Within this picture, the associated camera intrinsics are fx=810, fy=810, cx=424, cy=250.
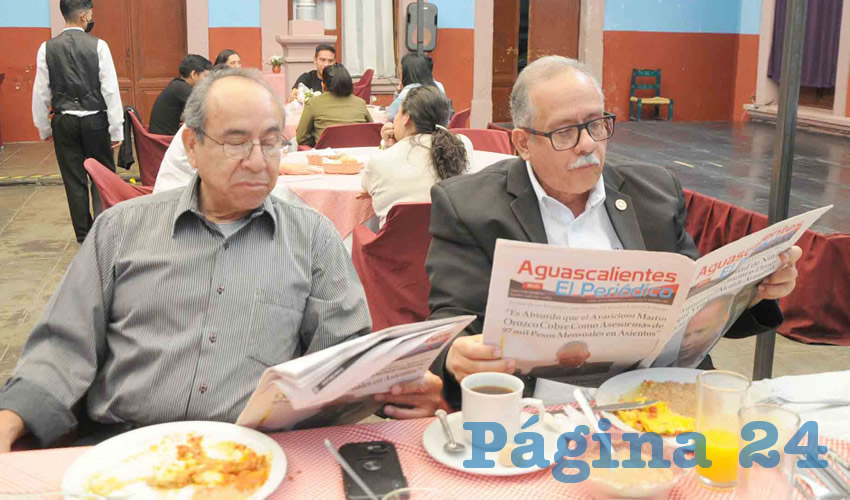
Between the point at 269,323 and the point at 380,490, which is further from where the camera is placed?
the point at 269,323

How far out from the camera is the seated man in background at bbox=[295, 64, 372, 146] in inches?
229

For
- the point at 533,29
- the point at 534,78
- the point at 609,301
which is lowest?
the point at 609,301

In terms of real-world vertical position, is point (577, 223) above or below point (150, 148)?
above

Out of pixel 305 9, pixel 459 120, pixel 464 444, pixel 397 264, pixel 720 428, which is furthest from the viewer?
pixel 305 9

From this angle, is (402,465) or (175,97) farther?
(175,97)

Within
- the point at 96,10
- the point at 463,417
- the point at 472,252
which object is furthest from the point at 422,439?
the point at 96,10

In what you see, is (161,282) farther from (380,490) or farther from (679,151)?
(679,151)

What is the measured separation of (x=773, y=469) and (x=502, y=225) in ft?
3.05

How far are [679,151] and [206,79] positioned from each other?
23.9 feet

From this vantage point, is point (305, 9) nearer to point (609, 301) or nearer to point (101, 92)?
point (101, 92)

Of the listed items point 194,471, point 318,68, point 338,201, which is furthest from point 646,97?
point 194,471

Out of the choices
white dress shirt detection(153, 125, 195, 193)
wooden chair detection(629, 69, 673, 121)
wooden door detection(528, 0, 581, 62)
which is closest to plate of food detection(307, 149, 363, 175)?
white dress shirt detection(153, 125, 195, 193)

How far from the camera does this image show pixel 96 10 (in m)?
10.5

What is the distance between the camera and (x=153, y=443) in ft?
3.91
